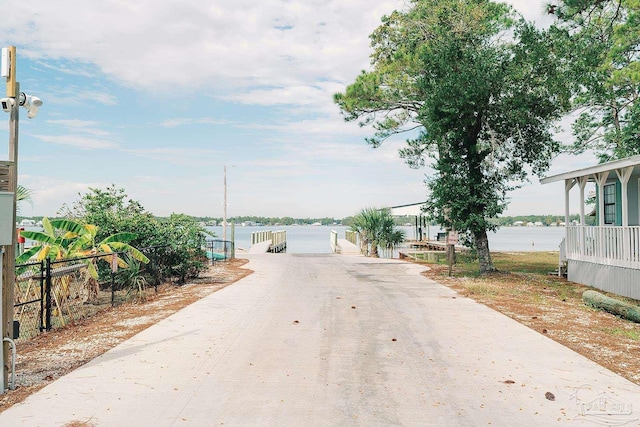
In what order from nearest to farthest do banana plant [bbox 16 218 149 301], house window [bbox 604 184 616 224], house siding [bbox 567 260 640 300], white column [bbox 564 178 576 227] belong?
1. banana plant [bbox 16 218 149 301]
2. house siding [bbox 567 260 640 300]
3. white column [bbox 564 178 576 227]
4. house window [bbox 604 184 616 224]

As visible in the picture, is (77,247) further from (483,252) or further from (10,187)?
(483,252)

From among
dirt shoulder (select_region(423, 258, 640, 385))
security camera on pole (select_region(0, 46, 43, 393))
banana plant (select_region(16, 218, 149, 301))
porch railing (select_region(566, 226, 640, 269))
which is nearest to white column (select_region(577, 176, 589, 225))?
porch railing (select_region(566, 226, 640, 269))

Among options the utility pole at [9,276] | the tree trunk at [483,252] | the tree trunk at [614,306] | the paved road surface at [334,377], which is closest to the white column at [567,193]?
the tree trunk at [483,252]

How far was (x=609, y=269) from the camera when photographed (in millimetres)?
14516

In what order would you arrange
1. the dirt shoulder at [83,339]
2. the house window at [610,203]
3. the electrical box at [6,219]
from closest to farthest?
the electrical box at [6,219] < the dirt shoulder at [83,339] < the house window at [610,203]

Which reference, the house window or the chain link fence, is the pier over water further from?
the house window

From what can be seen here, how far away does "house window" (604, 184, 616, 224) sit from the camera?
57.7 feet

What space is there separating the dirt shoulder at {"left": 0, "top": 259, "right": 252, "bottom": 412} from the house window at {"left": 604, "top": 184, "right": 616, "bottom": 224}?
1349 centimetres

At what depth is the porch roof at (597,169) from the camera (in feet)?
42.2

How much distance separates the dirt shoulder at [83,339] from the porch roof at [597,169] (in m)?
11.0

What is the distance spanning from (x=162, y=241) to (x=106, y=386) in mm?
9885

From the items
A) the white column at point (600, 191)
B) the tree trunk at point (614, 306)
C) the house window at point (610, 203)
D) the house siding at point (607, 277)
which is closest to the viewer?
the tree trunk at point (614, 306)

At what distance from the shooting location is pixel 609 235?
47.2 ft

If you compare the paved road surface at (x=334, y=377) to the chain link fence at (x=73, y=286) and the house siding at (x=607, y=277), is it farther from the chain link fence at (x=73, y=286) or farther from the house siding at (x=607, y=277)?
the house siding at (x=607, y=277)
